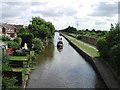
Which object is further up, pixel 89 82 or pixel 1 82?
pixel 1 82

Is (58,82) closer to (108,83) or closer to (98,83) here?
(98,83)

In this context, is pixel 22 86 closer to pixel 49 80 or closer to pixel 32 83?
pixel 32 83

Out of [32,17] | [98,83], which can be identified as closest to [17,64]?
[98,83]

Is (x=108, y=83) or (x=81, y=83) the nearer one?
(x=108, y=83)

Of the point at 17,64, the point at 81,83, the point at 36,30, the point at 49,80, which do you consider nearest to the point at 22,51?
the point at 17,64

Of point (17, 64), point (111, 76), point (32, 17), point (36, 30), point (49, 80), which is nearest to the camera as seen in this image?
point (111, 76)

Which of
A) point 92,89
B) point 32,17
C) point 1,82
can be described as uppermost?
point 32,17

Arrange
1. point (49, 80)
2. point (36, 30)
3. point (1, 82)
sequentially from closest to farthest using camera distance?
point (1, 82) → point (49, 80) → point (36, 30)

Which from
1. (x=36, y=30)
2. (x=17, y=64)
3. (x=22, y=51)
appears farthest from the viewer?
(x=36, y=30)

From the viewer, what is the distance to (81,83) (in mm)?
19406

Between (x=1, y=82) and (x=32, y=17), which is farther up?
(x=32, y=17)

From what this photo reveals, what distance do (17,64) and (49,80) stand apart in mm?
3267

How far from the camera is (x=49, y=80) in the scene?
66.4 feet

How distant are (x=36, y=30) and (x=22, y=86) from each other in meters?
33.3
